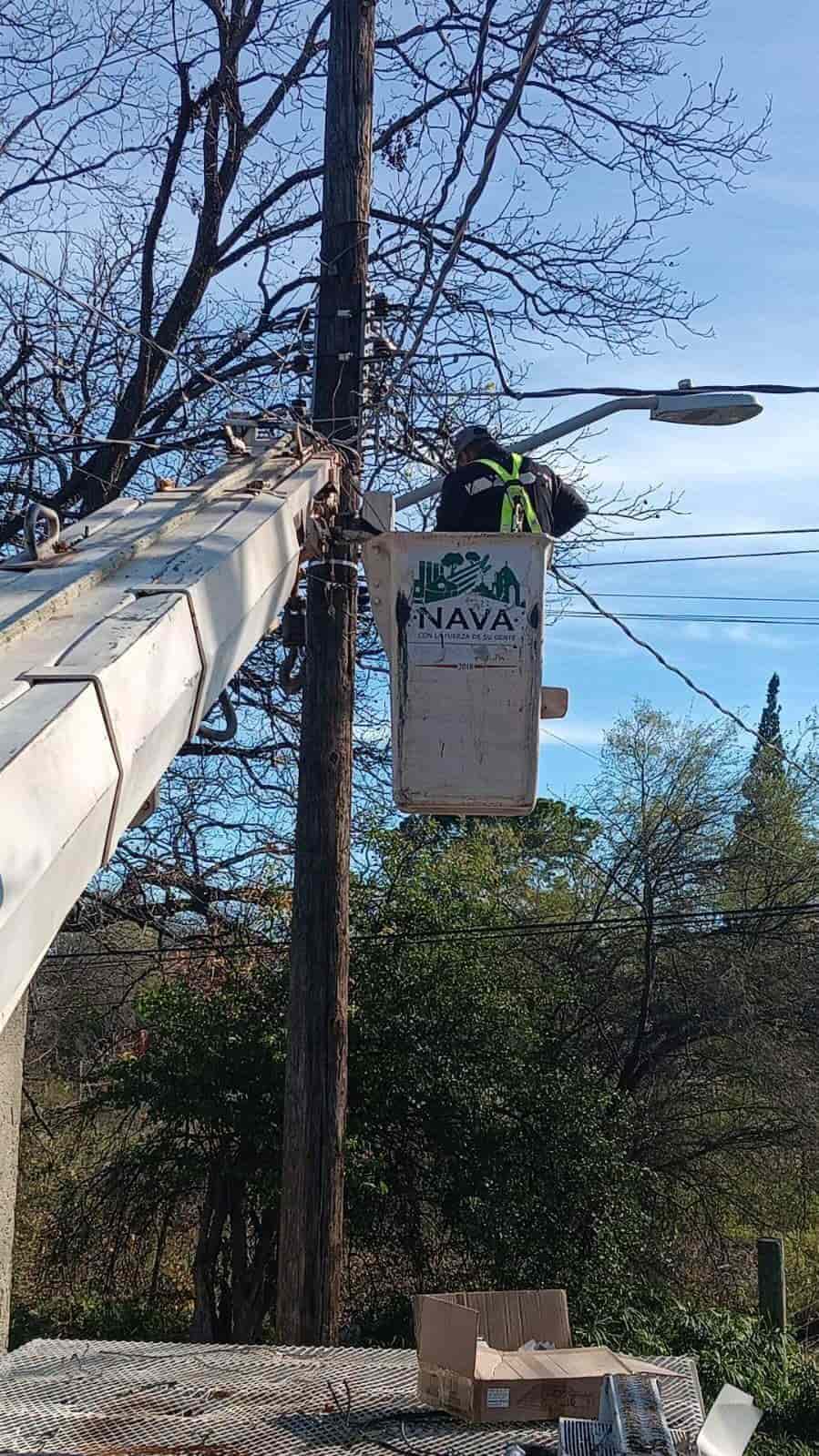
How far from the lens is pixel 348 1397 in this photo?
519cm

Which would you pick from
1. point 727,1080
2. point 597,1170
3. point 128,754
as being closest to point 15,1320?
point 597,1170

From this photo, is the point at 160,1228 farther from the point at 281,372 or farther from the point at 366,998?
the point at 281,372

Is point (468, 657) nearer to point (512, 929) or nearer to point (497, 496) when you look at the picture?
point (497, 496)

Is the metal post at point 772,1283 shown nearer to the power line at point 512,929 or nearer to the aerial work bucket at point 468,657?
the power line at point 512,929

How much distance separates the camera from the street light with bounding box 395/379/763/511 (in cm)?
661

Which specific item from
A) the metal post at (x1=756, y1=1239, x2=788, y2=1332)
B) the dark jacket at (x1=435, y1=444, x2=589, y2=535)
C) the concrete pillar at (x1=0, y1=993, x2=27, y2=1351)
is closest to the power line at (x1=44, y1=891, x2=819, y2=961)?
the metal post at (x1=756, y1=1239, x2=788, y2=1332)

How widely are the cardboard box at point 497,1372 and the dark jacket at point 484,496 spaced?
2.73 m

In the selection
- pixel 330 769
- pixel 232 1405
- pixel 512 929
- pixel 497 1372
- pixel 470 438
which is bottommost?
pixel 232 1405

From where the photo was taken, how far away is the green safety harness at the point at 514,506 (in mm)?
5293

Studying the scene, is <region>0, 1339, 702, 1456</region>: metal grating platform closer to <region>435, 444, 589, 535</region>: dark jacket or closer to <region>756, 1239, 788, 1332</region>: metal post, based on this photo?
<region>435, 444, 589, 535</region>: dark jacket

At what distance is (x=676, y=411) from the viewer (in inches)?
266

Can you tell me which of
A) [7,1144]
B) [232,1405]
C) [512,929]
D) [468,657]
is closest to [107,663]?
[468,657]

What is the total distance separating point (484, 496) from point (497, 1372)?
9.89 feet

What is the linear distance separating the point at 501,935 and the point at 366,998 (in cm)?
172
